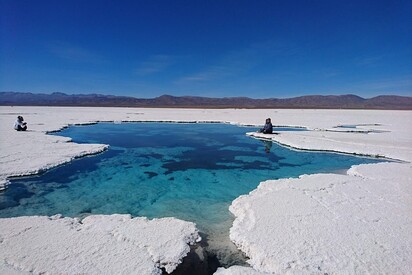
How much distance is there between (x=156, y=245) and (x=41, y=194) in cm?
495

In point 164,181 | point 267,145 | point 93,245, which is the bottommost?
point 164,181

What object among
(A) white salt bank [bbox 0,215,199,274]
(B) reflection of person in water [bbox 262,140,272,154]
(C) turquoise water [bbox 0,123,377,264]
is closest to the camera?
(A) white salt bank [bbox 0,215,199,274]

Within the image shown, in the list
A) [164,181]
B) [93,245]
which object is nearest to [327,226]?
[93,245]

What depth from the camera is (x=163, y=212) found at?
7055mm

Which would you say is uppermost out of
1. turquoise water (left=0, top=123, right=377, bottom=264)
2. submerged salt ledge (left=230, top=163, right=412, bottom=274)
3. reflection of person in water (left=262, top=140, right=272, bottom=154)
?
reflection of person in water (left=262, top=140, right=272, bottom=154)

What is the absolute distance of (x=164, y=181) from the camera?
9.87m

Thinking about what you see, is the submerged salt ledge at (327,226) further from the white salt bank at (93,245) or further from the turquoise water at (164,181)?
the white salt bank at (93,245)

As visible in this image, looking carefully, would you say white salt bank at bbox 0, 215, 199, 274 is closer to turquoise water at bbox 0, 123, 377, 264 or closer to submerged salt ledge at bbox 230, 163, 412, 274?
turquoise water at bbox 0, 123, 377, 264

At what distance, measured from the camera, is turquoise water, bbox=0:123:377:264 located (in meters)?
7.08

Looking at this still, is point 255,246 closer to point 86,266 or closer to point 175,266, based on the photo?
point 175,266

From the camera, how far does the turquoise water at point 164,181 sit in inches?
279

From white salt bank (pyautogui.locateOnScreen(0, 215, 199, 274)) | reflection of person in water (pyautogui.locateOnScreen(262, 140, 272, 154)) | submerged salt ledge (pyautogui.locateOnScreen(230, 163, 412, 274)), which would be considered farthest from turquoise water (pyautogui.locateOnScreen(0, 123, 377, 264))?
white salt bank (pyautogui.locateOnScreen(0, 215, 199, 274))

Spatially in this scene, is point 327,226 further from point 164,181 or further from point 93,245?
point 164,181

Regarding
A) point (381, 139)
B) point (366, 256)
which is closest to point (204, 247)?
point (366, 256)
